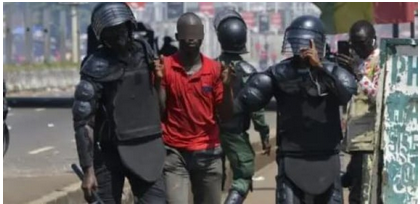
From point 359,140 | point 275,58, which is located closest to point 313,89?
point 359,140

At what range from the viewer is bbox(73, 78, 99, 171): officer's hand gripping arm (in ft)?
24.1

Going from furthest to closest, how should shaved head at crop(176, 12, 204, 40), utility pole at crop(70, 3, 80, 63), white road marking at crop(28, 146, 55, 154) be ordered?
utility pole at crop(70, 3, 80, 63) < white road marking at crop(28, 146, 55, 154) < shaved head at crop(176, 12, 204, 40)

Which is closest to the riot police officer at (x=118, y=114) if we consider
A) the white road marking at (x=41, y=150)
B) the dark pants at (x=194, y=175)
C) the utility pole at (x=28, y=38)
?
the dark pants at (x=194, y=175)

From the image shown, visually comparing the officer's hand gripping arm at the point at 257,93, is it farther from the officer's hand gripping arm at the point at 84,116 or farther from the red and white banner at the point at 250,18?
the red and white banner at the point at 250,18

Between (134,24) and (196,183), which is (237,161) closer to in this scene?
(196,183)

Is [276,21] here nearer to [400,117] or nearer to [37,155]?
[37,155]

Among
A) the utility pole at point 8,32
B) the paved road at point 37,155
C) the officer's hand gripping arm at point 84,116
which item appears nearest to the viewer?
the officer's hand gripping arm at point 84,116

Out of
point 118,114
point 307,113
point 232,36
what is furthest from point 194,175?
point 232,36

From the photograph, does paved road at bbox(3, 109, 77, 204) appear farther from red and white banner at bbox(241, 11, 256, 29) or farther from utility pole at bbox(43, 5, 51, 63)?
utility pole at bbox(43, 5, 51, 63)

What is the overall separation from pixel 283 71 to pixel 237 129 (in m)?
2.09

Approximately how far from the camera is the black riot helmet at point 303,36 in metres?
7.45

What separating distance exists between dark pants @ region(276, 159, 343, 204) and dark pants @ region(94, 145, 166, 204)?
0.68m

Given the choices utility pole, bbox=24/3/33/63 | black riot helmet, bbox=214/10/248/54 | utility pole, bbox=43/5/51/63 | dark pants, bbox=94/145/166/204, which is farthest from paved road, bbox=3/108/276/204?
utility pole, bbox=43/5/51/63

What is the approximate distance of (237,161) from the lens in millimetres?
9656
